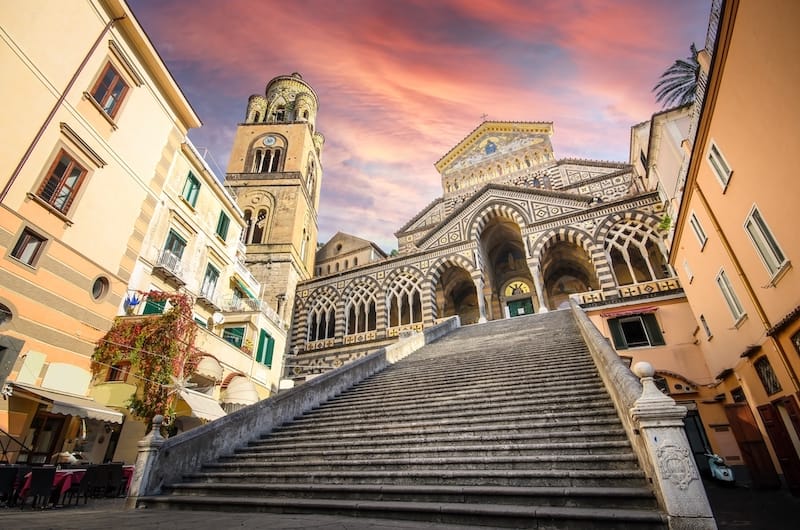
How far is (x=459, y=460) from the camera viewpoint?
15.7 feet

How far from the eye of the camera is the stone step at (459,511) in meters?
3.34

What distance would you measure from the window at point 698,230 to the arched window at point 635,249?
6457 millimetres

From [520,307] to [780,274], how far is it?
638 inches

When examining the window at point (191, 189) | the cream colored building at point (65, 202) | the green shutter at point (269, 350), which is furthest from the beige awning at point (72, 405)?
the green shutter at point (269, 350)

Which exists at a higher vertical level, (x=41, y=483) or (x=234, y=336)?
(x=234, y=336)

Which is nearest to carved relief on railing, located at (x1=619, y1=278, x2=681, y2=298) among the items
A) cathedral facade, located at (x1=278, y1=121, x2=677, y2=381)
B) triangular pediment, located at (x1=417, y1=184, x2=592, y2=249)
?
cathedral facade, located at (x1=278, y1=121, x2=677, y2=381)

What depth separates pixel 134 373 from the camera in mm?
10422

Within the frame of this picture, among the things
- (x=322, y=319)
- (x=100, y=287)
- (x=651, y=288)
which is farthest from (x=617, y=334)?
(x=100, y=287)

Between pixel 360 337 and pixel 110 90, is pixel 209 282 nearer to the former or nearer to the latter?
pixel 110 90

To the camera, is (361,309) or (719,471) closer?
(719,471)

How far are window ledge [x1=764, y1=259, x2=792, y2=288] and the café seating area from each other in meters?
13.6

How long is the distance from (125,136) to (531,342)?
1422cm

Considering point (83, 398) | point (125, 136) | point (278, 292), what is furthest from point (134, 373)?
point (278, 292)

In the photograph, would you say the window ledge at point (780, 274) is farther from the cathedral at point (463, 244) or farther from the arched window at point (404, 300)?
the arched window at point (404, 300)
